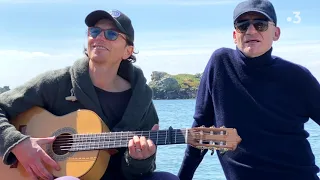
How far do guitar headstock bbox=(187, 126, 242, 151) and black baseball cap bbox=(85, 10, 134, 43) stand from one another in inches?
34.0

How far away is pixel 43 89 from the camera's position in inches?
131

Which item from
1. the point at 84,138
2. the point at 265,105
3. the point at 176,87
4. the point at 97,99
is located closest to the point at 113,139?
the point at 84,138

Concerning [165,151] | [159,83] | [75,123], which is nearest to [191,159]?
[75,123]

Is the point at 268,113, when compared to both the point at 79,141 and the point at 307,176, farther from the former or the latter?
the point at 79,141

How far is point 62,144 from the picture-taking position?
130 inches

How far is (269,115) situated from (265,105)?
0.23 ft

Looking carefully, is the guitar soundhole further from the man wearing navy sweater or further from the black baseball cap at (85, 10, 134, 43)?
the man wearing navy sweater

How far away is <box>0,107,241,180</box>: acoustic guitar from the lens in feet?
9.84

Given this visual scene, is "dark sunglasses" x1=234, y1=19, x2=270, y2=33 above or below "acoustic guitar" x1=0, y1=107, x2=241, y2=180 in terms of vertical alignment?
above

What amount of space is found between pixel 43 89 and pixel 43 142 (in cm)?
35

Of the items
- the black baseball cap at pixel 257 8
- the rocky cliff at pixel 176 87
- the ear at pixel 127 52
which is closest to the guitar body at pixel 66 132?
the ear at pixel 127 52

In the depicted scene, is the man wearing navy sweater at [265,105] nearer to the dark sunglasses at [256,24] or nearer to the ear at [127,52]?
the dark sunglasses at [256,24]

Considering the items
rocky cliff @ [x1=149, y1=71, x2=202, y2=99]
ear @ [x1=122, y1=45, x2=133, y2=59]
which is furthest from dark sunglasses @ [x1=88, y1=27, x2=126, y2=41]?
rocky cliff @ [x1=149, y1=71, x2=202, y2=99]

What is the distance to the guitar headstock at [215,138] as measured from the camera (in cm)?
292
